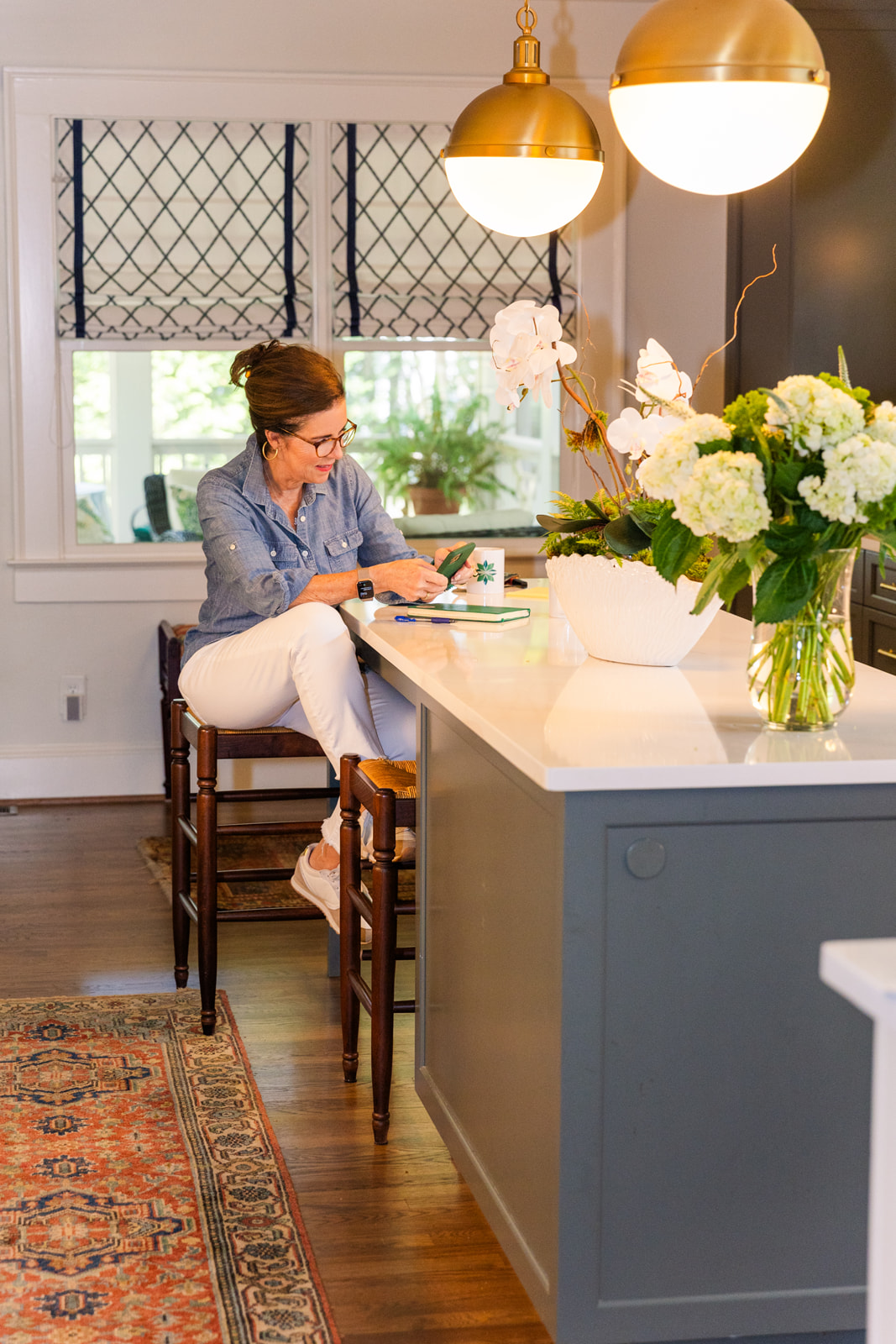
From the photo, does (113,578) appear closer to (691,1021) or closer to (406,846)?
(406,846)

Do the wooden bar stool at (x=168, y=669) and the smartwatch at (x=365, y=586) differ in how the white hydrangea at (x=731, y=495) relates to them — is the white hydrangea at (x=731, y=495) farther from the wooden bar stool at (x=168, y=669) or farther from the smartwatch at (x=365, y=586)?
the wooden bar stool at (x=168, y=669)

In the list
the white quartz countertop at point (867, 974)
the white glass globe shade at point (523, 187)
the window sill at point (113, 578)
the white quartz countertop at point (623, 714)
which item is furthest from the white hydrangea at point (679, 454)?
the window sill at point (113, 578)

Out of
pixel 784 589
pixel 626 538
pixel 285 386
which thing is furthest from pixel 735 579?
pixel 285 386

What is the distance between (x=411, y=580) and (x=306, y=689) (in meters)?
0.33

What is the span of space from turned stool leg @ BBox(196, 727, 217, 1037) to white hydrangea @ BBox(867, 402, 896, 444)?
1630mm

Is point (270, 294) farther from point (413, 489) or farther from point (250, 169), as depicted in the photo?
point (413, 489)

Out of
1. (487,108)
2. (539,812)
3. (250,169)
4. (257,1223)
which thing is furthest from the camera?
(250,169)

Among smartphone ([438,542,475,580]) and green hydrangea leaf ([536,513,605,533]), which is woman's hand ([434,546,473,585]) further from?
green hydrangea leaf ([536,513,605,533])

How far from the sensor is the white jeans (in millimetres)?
2883

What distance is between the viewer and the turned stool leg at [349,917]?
8.71 ft

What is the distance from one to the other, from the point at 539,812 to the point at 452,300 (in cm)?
360

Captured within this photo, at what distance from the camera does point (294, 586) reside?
10.2 ft

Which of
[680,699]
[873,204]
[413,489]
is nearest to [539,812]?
[680,699]

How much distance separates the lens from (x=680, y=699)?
2104 millimetres
